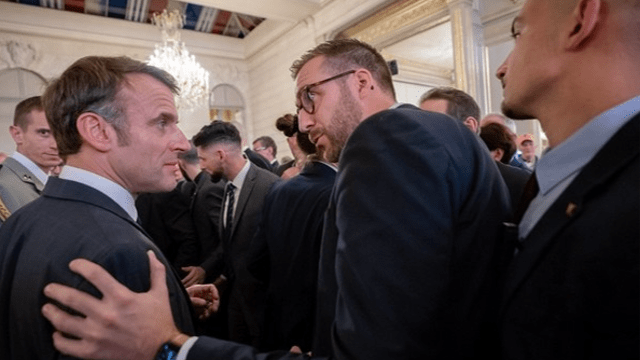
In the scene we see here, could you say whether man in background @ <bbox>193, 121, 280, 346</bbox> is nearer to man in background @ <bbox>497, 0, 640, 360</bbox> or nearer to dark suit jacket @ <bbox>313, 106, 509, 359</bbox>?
dark suit jacket @ <bbox>313, 106, 509, 359</bbox>

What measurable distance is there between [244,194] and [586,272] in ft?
8.43

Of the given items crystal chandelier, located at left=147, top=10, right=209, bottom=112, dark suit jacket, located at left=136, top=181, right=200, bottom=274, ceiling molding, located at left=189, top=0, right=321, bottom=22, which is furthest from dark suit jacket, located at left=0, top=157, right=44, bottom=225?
ceiling molding, located at left=189, top=0, right=321, bottom=22

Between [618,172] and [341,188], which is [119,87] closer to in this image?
[341,188]

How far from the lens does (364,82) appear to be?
148 cm

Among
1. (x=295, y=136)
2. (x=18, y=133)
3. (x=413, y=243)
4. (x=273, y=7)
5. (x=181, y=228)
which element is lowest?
(x=181, y=228)

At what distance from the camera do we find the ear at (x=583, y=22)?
756 mm

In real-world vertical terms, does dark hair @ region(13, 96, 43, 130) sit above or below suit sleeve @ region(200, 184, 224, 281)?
above

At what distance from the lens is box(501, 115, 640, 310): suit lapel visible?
0.67 m

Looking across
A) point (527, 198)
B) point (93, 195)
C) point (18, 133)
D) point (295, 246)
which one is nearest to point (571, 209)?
point (527, 198)

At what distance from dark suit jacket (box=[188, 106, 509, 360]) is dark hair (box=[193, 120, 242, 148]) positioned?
270 cm

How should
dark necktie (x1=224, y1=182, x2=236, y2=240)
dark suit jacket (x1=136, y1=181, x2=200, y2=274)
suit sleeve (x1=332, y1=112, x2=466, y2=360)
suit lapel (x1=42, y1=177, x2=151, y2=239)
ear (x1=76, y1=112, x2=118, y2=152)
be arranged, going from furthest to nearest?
dark suit jacket (x1=136, y1=181, x2=200, y2=274) → dark necktie (x1=224, y1=182, x2=236, y2=240) → ear (x1=76, y1=112, x2=118, y2=152) → suit lapel (x1=42, y1=177, x2=151, y2=239) → suit sleeve (x1=332, y1=112, x2=466, y2=360)

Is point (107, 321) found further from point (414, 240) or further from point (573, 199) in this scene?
point (573, 199)

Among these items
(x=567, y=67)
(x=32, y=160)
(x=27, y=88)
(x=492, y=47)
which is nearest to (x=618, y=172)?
(x=567, y=67)

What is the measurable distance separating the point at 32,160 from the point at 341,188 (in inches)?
109
